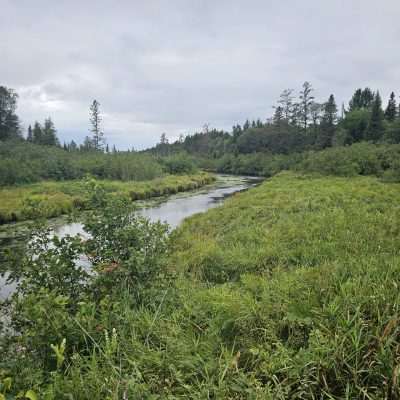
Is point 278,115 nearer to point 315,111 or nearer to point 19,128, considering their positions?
point 315,111

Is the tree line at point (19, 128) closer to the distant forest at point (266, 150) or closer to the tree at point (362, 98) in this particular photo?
the distant forest at point (266, 150)

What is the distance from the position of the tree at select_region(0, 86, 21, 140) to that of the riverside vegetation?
4223 cm

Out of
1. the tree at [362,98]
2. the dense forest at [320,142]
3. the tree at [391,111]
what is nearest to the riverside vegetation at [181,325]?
the dense forest at [320,142]

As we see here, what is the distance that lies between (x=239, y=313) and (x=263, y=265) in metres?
2.10

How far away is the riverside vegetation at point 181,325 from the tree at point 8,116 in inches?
1663

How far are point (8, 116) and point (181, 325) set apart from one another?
46347mm

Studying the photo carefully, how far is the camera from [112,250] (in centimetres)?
309

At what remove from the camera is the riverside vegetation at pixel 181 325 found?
5.97 ft

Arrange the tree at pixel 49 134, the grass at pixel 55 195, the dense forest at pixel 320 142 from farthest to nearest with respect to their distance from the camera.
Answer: the tree at pixel 49 134, the dense forest at pixel 320 142, the grass at pixel 55 195

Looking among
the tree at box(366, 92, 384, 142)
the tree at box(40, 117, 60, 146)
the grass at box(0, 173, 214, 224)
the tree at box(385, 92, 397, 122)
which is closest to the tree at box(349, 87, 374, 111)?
the tree at box(385, 92, 397, 122)

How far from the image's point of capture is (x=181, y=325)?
2697 mm

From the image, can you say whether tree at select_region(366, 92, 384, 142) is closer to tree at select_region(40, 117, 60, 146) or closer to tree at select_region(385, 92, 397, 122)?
tree at select_region(385, 92, 397, 122)

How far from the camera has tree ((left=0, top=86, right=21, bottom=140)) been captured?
3675 centimetres

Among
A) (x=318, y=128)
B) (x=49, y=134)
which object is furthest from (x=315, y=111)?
(x=49, y=134)
